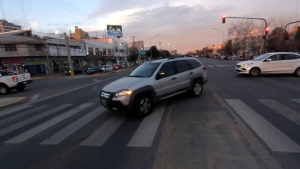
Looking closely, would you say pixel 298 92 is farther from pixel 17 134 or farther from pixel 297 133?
pixel 17 134

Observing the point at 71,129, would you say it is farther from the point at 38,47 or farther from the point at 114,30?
the point at 114,30

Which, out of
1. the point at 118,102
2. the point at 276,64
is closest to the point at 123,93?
the point at 118,102

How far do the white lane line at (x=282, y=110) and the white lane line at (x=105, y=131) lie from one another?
4657 mm

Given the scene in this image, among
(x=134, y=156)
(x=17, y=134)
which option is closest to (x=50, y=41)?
(x=17, y=134)

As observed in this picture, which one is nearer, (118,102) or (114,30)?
(118,102)

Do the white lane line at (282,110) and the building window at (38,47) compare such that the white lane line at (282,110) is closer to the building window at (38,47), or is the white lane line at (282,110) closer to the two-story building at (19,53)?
the two-story building at (19,53)

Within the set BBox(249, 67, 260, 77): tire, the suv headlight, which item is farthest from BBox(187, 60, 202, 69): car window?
BBox(249, 67, 260, 77): tire

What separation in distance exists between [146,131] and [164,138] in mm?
611

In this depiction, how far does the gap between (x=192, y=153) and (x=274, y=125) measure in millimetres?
2516

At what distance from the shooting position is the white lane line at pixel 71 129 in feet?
14.7

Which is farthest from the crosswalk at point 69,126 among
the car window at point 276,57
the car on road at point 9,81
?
the car window at point 276,57

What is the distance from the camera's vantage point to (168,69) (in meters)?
6.67

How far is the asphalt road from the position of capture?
3303 mm

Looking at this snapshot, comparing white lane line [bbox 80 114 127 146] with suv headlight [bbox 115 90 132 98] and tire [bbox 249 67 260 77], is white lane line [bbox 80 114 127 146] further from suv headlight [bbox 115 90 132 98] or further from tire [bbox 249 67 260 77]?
tire [bbox 249 67 260 77]
